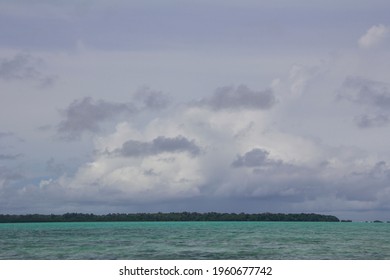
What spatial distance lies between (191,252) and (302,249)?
10043 mm

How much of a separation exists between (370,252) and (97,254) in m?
21.5

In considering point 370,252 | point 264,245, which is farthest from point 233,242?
point 370,252

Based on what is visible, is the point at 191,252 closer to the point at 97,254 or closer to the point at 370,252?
the point at 97,254
